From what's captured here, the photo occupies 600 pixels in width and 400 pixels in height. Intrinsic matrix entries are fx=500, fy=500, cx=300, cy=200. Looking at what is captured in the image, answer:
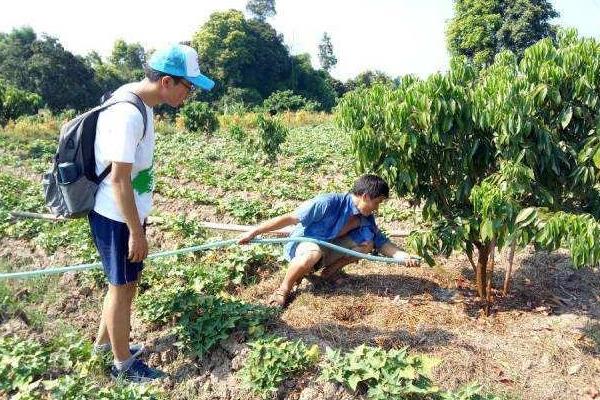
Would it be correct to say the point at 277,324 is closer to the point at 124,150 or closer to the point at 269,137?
the point at 124,150

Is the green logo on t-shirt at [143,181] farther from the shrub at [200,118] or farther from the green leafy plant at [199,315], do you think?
the shrub at [200,118]

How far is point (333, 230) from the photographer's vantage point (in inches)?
163

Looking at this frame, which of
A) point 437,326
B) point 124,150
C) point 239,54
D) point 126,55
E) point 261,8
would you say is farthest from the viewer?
point 261,8

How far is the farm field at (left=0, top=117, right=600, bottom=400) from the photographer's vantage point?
308 cm

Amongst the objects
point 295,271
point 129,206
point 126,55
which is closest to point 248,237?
point 295,271

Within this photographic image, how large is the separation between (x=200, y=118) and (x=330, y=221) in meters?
14.2

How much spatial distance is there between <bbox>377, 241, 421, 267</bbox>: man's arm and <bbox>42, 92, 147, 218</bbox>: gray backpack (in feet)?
7.31

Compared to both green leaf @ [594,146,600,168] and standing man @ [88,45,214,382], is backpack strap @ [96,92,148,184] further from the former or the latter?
green leaf @ [594,146,600,168]

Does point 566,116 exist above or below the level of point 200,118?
below

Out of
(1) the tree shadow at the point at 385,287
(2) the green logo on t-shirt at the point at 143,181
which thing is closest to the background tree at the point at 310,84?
(1) the tree shadow at the point at 385,287

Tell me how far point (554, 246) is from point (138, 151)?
2586mm

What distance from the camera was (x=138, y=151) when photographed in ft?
9.39

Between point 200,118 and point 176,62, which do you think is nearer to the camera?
point 176,62

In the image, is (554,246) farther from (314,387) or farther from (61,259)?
(61,259)
